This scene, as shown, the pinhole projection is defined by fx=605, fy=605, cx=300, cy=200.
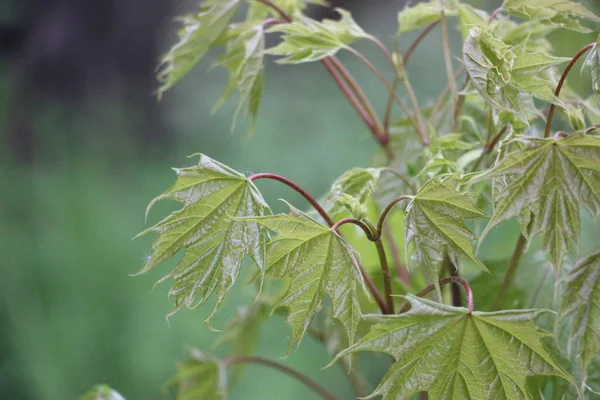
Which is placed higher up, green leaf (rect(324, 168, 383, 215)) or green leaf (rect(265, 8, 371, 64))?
green leaf (rect(265, 8, 371, 64))

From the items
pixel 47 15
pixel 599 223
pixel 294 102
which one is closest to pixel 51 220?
pixel 47 15

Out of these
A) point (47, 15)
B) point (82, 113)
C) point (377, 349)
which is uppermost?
point (47, 15)

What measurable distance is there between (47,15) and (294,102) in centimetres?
59

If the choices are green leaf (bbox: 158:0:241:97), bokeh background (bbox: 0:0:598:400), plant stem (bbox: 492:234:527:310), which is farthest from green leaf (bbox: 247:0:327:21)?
bokeh background (bbox: 0:0:598:400)

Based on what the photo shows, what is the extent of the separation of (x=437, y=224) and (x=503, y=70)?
11 centimetres

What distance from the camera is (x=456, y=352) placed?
395mm

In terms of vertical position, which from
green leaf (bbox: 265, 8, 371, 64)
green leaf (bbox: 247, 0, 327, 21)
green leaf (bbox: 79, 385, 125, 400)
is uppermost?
green leaf (bbox: 247, 0, 327, 21)

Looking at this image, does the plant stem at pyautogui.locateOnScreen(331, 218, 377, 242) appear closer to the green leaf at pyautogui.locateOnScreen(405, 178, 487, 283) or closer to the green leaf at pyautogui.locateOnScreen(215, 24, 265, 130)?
the green leaf at pyautogui.locateOnScreen(405, 178, 487, 283)

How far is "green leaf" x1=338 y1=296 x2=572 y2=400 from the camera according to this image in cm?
38

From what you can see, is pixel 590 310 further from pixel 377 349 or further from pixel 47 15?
pixel 47 15

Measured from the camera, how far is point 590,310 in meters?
0.38

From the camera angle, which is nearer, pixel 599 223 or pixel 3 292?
pixel 599 223

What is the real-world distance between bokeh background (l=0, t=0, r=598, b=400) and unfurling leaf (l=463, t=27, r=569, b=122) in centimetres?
89

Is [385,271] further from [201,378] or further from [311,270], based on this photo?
[201,378]
